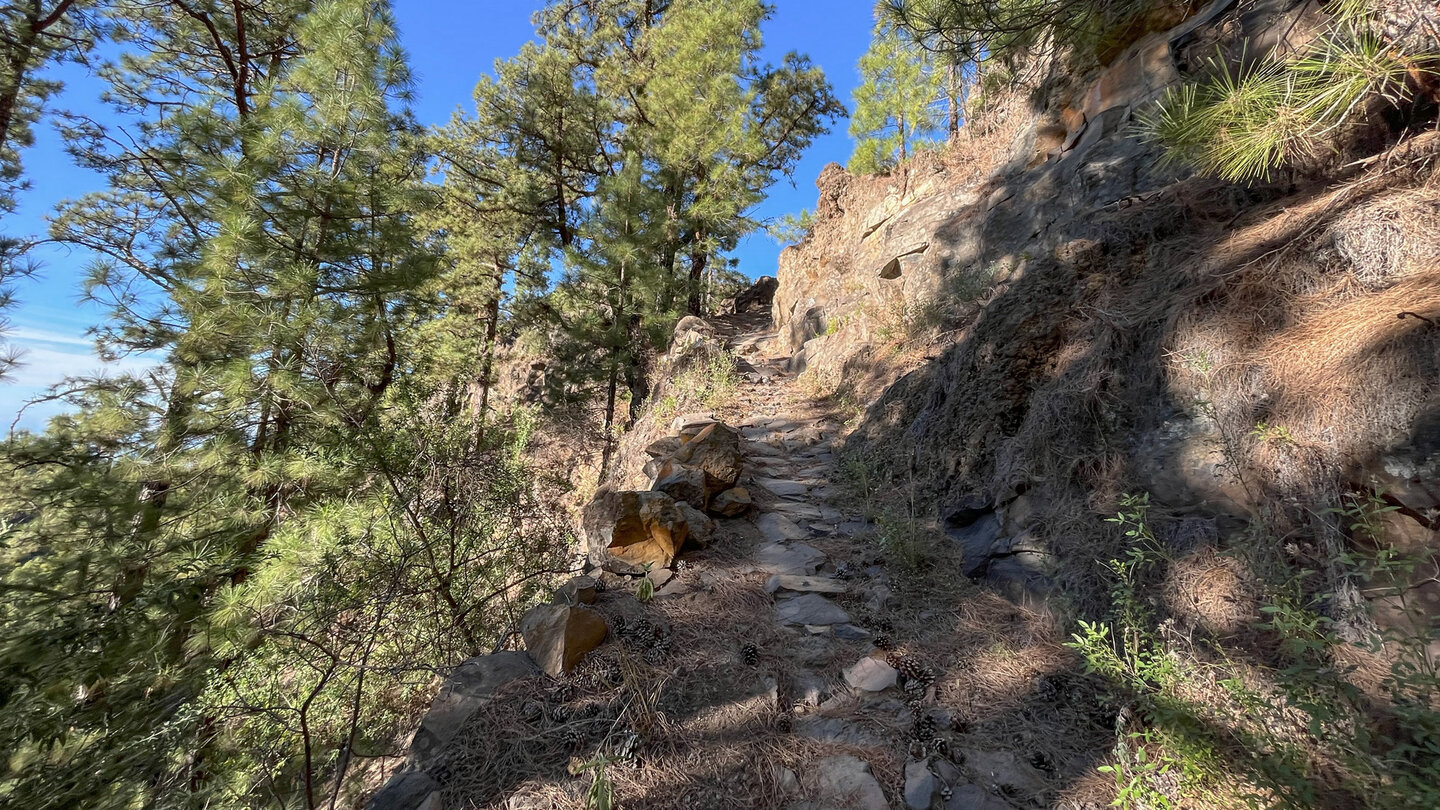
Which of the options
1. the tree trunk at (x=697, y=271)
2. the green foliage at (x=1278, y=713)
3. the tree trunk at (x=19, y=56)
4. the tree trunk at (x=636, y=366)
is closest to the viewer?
the green foliage at (x=1278, y=713)

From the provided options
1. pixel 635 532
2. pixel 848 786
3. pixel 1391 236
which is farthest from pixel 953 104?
pixel 848 786

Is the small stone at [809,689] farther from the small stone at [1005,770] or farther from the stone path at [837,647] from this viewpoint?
the small stone at [1005,770]

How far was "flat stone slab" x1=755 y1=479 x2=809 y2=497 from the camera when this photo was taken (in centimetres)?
474

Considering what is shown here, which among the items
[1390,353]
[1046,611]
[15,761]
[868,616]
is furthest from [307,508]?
[1390,353]

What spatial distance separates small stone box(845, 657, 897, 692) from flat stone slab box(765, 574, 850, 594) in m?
0.68

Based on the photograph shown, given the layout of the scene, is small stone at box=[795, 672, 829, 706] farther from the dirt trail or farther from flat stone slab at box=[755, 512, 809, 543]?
flat stone slab at box=[755, 512, 809, 543]

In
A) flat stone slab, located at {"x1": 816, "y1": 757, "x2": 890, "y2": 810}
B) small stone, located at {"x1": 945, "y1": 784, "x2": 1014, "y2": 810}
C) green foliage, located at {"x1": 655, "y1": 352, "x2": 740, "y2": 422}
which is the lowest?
small stone, located at {"x1": 945, "y1": 784, "x2": 1014, "y2": 810}

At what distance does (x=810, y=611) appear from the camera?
9.55ft

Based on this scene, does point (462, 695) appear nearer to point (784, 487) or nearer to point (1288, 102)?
point (784, 487)

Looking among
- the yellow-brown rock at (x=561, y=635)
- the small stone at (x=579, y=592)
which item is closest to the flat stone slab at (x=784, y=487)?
the small stone at (x=579, y=592)

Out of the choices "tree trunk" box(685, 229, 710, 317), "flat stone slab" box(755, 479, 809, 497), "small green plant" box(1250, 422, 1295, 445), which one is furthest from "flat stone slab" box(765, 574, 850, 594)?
"tree trunk" box(685, 229, 710, 317)

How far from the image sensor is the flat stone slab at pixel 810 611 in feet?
9.25

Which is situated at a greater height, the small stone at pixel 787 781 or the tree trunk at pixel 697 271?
the tree trunk at pixel 697 271

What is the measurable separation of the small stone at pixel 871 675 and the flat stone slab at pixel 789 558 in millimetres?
945
